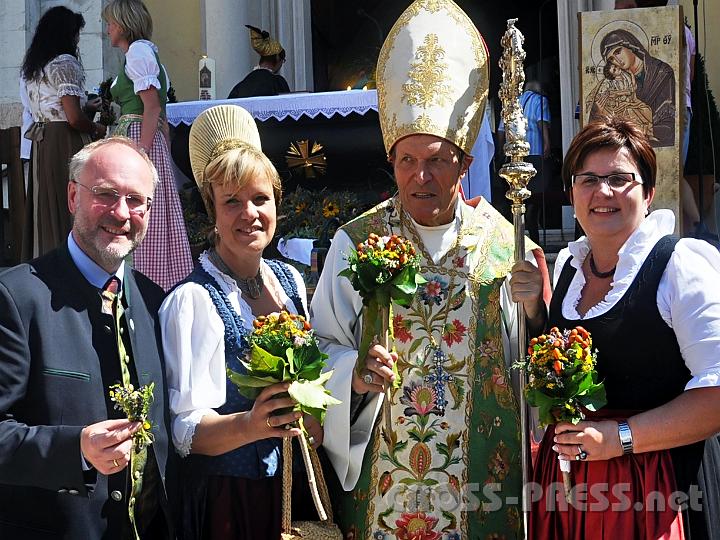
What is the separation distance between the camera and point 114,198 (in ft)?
11.0

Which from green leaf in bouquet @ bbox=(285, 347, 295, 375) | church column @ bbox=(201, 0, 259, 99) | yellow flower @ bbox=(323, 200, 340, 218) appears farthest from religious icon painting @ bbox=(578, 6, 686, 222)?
church column @ bbox=(201, 0, 259, 99)

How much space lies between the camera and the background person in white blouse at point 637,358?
317cm

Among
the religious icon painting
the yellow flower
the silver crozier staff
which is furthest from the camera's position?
the yellow flower

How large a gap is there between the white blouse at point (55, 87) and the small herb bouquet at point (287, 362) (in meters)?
4.65

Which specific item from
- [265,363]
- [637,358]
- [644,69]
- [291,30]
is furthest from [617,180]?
[291,30]

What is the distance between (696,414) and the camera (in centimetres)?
315

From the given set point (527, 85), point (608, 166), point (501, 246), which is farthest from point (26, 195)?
point (608, 166)

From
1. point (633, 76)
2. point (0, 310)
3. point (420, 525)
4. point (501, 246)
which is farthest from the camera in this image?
point (633, 76)

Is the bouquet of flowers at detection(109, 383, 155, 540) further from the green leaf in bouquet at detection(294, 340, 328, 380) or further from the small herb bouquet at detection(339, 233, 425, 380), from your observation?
the small herb bouquet at detection(339, 233, 425, 380)

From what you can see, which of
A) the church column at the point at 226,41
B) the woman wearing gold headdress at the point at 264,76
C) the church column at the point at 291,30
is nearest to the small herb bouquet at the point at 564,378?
the woman wearing gold headdress at the point at 264,76

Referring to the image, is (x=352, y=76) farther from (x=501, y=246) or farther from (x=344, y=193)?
(x=501, y=246)

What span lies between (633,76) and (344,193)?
2.16 m

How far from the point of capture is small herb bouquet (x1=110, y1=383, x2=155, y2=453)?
2.92 metres

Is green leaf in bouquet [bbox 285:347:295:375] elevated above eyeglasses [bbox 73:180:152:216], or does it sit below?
below
